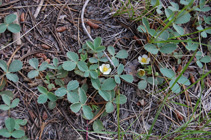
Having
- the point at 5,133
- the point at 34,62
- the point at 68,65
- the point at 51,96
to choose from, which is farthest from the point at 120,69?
the point at 5,133

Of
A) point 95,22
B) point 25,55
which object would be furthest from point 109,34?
point 25,55

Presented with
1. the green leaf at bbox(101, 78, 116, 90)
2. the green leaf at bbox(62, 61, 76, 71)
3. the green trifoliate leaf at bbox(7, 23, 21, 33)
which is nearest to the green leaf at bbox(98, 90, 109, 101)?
the green leaf at bbox(101, 78, 116, 90)

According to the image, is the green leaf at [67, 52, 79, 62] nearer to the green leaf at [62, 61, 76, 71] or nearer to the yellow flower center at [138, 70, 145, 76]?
the green leaf at [62, 61, 76, 71]

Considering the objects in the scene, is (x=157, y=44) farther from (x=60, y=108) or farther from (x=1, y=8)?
(x=1, y=8)

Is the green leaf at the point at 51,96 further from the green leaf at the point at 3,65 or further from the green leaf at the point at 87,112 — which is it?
the green leaf at the point at 3,65

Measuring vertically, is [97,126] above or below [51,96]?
below

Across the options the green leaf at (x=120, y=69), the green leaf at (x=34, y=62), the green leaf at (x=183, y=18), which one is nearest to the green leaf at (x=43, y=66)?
the green leaf at (x=34, y=62)

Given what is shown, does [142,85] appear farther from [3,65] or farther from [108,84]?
[3,65]
